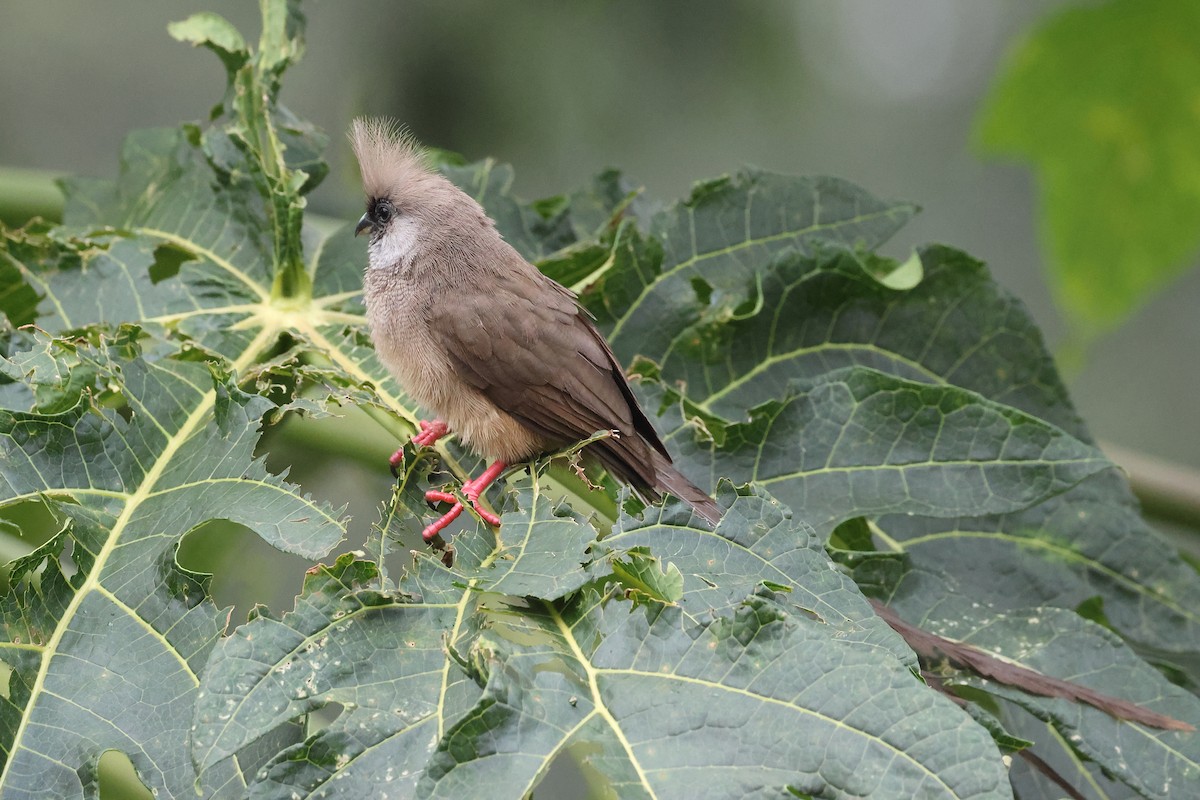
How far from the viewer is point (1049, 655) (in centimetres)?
203

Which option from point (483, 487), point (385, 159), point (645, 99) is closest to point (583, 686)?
point (483, 487)

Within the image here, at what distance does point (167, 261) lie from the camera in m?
2.63

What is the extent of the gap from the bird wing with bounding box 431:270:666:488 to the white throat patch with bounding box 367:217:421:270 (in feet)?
0.54

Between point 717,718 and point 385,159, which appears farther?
point 385,159

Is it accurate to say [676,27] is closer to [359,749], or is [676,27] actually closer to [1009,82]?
[1009,82]

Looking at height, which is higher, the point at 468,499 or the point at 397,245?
the point at 397,245

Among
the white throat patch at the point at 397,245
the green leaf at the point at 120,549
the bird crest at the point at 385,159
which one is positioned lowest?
the green leaf at the point at 120,549

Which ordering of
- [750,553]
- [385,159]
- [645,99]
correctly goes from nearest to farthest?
[750,553], [385,159], [645,99]

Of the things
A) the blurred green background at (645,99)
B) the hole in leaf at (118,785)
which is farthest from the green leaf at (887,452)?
the blurred green background at (645,99)

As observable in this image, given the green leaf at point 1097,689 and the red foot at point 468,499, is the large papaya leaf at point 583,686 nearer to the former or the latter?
the red foot at point 468,499

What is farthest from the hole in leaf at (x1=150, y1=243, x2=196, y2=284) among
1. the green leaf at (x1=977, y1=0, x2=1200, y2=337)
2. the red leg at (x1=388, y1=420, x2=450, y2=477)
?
the green leaf at (x1=977, y1=0, x2=1200, y2=337)

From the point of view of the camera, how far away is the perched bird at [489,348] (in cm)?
225

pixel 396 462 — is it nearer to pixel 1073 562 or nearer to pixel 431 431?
pixel 431 431

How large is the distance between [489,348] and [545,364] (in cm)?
15
